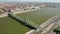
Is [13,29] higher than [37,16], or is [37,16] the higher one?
[13,29]

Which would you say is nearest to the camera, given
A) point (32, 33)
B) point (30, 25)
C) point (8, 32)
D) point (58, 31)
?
point (58, 31)

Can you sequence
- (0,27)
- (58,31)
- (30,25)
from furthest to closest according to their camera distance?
(0,27)
(30,25)
(58,31)

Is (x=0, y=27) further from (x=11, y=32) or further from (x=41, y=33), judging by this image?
(x=41, y=33)

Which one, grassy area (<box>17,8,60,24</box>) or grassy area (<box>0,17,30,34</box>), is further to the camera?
grassy area (<box>17,8,60,24</box>)

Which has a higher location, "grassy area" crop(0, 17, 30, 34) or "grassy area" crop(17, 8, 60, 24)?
"grassy area" crop(0, 17, 30, 34)

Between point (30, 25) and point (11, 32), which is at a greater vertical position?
point (30, 25)

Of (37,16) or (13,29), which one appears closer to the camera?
(13,29)

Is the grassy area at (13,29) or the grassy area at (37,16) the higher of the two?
the grassy area at (13,29)

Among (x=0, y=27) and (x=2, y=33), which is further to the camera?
(x=0, y=27)

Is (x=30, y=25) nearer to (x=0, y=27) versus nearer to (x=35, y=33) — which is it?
(x=35, y=33)

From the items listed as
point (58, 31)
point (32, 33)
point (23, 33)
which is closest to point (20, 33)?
point (23, 33)

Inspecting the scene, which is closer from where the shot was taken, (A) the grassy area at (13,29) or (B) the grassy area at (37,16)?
(A) the grassy area at (13,29)
